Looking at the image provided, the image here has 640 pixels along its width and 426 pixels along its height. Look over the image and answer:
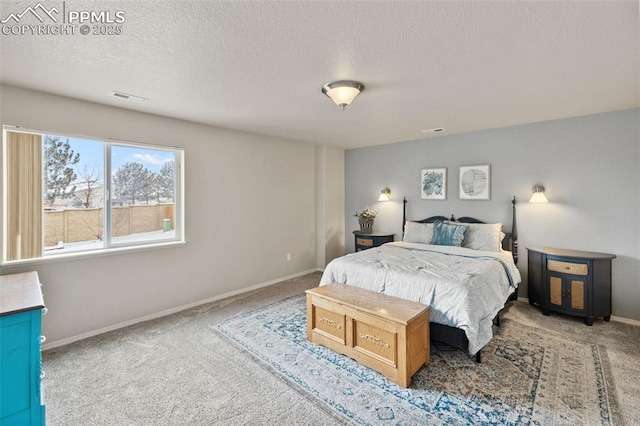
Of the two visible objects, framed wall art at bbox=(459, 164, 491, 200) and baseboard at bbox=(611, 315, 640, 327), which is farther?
framed wall art at bbox=(459, 164, 491, 200)

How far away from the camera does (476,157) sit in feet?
14.2

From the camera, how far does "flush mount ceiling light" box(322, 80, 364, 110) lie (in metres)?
2.43

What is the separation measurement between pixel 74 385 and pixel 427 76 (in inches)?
146

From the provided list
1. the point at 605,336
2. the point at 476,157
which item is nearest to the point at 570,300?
the point at 605,336

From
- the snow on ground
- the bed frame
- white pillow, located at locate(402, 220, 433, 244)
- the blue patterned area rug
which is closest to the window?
the snow on ground

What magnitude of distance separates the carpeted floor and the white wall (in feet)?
1.30

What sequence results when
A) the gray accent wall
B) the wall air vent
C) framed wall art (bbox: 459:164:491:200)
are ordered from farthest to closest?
1. framed wall art (bbox: 459:164:491:200)
2. the gray accent wall
3. the wall air vent

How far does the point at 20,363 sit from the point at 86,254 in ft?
5.10

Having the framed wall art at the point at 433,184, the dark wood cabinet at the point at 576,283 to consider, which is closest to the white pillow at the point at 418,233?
the framed wall art at the point at 433,184

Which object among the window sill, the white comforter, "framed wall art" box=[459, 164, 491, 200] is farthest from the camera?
"framed wall art" box=[459, 164, 491, 200]

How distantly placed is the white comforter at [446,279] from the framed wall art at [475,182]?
973mm

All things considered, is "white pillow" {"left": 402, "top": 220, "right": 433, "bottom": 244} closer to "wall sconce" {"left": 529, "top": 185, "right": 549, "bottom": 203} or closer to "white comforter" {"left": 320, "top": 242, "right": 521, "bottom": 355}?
"white comforter" {"left": 320, "top": 242, "right": 521, "bottom": 355}

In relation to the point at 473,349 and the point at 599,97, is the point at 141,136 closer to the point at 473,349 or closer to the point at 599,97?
the point at 473,349

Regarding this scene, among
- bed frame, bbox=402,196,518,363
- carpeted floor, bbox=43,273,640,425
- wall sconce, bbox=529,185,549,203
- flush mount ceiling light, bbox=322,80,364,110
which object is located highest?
flush mount ceiling light, bbox=322,80,364,110
